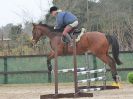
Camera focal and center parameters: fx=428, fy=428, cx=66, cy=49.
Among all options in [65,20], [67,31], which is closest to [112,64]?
[67,31]

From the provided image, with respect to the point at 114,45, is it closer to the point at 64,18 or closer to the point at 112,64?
the point at 112,64

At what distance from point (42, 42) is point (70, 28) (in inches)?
385

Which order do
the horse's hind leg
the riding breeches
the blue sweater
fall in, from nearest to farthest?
1. the blue sweater
2. the riding breeches
3. the horse's hind leg

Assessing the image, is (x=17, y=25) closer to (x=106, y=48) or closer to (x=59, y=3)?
(x=59, y=3)

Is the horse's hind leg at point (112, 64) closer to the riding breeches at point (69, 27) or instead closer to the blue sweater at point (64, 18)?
the riding breeches at point (69, 27)

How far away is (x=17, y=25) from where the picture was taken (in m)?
29.3

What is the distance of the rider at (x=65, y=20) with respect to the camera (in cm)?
1275

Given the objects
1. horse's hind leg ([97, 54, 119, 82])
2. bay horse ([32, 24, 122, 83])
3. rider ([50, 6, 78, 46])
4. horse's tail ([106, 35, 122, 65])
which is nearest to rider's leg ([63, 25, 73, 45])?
rider ([50, 6, 78, 46])

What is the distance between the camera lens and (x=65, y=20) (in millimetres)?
13023

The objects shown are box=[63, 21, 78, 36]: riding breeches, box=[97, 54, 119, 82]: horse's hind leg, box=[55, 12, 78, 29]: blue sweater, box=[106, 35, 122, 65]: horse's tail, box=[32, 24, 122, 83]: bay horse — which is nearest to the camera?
box=[55, 12, 78, 29]: blue sweater

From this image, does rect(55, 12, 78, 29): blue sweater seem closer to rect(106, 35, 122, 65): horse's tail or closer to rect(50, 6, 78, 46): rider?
rect(50, 6, 78, 46): rider

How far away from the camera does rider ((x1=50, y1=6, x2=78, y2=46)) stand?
12.8m

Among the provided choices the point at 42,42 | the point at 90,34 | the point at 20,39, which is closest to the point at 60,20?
the point at 90,34

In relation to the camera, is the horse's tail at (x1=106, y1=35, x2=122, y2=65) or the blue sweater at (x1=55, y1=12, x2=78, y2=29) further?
the horse's tail at (x1=106, y1=35, x2=122, y2=65)
